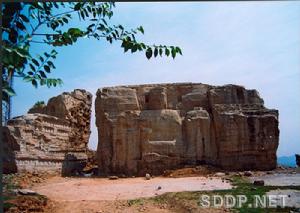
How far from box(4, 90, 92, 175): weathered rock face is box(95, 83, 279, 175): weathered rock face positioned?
204cm

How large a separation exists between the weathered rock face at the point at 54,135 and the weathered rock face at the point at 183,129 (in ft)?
6.71

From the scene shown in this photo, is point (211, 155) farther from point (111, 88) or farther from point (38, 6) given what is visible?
point (38, 6)

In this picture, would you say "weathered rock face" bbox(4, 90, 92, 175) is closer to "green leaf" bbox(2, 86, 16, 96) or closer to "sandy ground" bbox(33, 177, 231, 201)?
"sandy ground" bbox(33, 177, 231, 201)

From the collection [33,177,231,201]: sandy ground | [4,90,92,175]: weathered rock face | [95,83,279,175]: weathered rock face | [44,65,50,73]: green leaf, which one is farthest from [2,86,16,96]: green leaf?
[95,83,279,175]: weathered rock face

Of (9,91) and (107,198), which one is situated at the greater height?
(9,91)

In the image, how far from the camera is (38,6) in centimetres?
427

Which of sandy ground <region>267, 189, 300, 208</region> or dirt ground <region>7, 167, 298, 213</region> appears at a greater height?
sandy ground <region>267, 189, 300, 208</region>

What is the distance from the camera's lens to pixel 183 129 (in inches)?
755

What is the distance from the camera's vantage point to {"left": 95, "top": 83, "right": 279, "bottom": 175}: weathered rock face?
18.3m

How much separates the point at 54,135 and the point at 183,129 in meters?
6.71

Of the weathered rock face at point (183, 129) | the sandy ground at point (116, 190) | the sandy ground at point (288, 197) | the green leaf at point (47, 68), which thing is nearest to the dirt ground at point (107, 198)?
the sandy ground at point (116, 190)

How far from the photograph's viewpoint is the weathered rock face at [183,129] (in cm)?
1828

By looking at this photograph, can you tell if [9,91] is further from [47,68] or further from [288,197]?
[288,197]

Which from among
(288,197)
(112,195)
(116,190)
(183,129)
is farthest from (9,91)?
(183,129)
